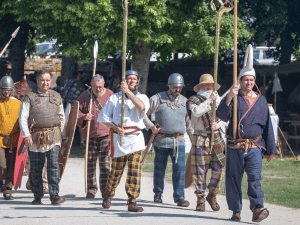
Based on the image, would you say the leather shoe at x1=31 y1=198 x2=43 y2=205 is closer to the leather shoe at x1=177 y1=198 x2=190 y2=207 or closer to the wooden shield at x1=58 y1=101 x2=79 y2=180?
the wooden shield at x1=58 y1=101 x2=79 y2=180

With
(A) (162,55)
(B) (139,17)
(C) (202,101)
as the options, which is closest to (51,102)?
(C) (202,101)

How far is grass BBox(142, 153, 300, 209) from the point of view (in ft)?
26.0

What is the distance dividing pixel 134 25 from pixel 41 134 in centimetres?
607

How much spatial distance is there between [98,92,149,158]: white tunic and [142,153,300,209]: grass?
6.12 ft

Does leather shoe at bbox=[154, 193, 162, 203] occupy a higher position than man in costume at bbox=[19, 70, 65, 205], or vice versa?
man in costume at bbox=[19, 70, 65, 205]

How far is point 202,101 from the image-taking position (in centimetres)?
717

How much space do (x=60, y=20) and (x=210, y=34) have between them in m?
3.76

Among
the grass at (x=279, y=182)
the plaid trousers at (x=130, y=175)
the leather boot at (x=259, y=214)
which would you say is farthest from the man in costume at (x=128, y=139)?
the grass at (x=279, y=182)

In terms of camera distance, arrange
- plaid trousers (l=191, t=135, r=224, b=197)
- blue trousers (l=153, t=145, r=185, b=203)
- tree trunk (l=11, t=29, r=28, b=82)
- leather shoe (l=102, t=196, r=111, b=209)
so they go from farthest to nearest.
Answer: tree trunk (l=11, t=29, r=28, b=82) < blue trousers (l=153, t=145, r=185, b=203) < plaid trousers (l=191, t=135, r=224, b=197) < leather shoe (l=102, t=196, r=111, b=209)

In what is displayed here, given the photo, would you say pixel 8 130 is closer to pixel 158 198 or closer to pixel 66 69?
pixel 158 198

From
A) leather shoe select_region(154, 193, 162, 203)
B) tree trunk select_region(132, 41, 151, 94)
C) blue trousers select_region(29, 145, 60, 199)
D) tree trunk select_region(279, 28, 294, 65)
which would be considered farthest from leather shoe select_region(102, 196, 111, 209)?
tree trunk select_region(279, 28, 294, 65)

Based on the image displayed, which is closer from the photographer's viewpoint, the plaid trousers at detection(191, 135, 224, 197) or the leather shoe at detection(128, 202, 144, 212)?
the leather shoe at detection(128, 202, 144, 212)

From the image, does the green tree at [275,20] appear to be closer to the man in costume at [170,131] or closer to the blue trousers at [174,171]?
the man in costume at [170,131]

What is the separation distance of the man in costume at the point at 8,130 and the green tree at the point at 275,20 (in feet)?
30.6
